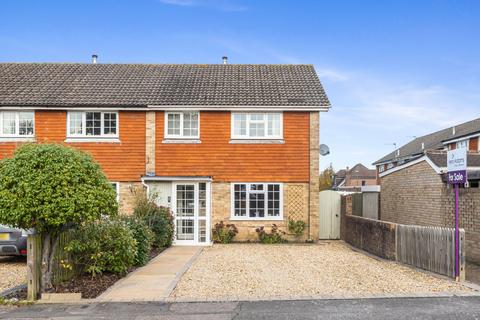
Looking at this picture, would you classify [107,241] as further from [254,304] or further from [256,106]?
[256,106]

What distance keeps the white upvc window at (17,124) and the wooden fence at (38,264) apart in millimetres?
10282

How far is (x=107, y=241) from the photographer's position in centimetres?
925

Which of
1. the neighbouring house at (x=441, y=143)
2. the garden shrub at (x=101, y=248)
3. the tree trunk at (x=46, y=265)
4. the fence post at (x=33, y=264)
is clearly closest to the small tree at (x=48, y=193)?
the tree trunk at (x=46, y=265)

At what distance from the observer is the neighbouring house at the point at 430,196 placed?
37.9 feet

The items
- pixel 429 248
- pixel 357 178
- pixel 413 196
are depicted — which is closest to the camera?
pixel 429 248

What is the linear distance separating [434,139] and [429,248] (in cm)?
3635

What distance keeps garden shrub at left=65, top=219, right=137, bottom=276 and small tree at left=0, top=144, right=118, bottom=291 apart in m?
A: 0.63

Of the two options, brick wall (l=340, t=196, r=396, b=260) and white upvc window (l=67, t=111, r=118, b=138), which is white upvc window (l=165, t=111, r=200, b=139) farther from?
brick wall (l=340, t=196, r=396, b=260)

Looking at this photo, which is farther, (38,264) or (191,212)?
(191,212)

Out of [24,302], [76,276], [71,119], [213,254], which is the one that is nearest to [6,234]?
[76,276]

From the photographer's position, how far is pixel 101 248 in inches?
364

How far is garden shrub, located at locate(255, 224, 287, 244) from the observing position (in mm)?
16938

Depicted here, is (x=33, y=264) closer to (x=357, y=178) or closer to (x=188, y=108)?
(x=188, y=108)

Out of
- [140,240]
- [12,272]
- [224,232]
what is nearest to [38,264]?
[12,272]
